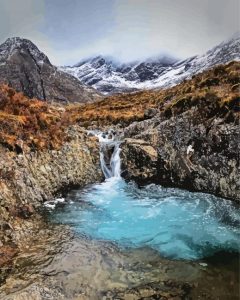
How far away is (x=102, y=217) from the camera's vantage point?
16.9 metres

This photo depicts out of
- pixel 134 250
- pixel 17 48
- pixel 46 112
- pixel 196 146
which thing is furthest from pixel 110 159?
pixel 17 48

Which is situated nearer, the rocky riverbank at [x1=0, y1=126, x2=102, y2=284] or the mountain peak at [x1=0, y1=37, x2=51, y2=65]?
the rocky riverbank at [x1=0, y1=126, x2=102, y2=284]

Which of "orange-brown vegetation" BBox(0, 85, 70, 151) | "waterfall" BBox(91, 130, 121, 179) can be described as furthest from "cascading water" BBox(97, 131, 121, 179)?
"orange-brown vegetation" BBox(0, 85, 70, 151)

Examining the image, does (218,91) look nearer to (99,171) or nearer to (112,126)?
(99,171)

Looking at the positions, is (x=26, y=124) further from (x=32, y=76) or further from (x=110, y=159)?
(x=32, y=76)

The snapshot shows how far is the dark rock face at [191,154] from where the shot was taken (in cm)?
1797

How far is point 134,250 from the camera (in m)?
13.1

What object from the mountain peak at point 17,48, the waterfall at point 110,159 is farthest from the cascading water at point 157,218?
the mountain peak at point 17,48

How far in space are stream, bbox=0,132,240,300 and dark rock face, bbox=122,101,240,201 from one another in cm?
85

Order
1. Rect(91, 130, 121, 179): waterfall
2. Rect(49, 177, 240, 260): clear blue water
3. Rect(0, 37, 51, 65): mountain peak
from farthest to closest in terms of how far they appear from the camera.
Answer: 1. Rect(0, 37, 51, 65): mountain peak
2. Rect(91, 130, 121, 179): waterfall
3. Rect(49, 177, 240, 260): clear blue water

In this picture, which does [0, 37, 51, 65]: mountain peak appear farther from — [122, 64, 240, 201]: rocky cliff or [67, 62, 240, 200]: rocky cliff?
[122, 64, 240, 201]: rocky cliff

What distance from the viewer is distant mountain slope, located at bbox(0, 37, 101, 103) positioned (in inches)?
3676

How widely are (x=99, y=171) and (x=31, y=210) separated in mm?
8393

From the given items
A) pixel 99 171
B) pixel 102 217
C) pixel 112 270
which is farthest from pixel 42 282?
pixel 99 171
